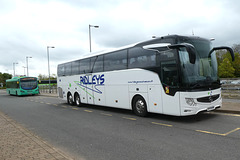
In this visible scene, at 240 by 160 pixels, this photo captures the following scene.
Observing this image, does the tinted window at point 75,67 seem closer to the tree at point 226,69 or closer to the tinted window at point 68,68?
the tinted window at point 68,68

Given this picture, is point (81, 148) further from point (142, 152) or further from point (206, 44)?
point (206, 44)

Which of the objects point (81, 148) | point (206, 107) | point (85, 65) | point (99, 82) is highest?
point (85, 65)

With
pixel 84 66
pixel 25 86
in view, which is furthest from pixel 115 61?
pixel 25 86

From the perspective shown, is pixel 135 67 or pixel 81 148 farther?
pixel 135 67

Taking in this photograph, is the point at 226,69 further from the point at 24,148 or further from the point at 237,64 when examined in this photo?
the point at 24,148

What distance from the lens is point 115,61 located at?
11.4 metres

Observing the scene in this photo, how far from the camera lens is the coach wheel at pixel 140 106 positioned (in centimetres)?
982

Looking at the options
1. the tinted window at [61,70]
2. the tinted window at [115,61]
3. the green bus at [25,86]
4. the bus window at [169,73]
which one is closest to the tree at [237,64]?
the green bus at [25,86]

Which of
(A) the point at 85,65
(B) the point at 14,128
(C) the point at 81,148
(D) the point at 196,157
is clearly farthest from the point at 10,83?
(D) the point at 196,157

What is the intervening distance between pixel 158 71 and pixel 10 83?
1434 inches

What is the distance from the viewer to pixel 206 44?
8.93 metres

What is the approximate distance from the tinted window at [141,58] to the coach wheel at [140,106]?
5.11 ft

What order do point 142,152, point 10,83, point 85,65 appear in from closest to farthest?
point 142,152 < point 85,65 < point 10,83

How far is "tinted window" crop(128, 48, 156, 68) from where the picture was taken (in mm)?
9217
